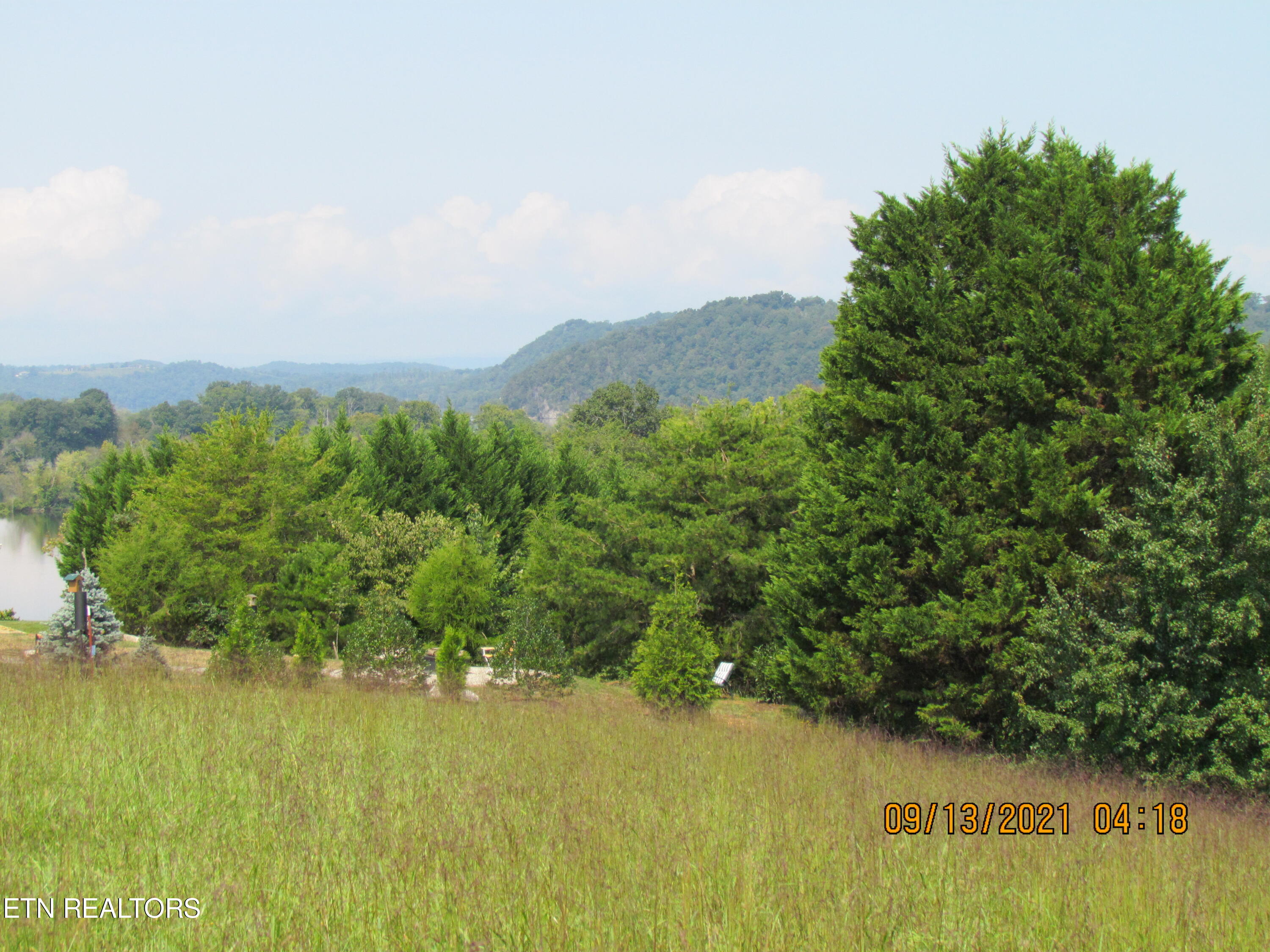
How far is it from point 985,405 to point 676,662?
611 centimetres

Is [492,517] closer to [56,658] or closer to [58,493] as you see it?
[56,658]

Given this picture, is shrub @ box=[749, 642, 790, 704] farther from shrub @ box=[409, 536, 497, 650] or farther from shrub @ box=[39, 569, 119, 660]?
shrub @ box=[39, 569, 119, 660]

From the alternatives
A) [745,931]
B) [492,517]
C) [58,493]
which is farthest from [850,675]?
[58,493]

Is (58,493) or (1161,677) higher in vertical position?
(1161,677)

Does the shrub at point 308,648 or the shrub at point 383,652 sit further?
the shrub at point 383,652

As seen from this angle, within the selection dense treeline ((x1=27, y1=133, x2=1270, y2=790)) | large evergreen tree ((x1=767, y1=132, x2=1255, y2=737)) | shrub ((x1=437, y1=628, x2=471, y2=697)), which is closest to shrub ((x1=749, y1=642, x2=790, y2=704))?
dense treeline ((x1=27, y1=133, x2=1270, y2=790))

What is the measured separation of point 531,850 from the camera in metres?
3.93

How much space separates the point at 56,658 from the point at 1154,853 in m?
12.7

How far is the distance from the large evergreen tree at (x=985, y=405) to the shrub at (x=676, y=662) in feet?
5.90

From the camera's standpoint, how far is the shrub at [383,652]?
13.1 m

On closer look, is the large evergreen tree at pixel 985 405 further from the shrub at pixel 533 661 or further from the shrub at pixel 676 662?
the shrub at pixel 533 661

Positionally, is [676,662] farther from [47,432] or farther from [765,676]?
[47,432]

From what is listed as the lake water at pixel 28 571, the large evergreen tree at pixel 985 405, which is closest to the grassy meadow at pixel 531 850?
the large evergreen tree at pixel 985 405

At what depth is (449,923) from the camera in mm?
3139
